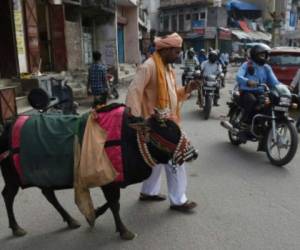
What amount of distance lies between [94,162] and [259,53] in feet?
12.3

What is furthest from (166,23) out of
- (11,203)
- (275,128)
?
(11,203)

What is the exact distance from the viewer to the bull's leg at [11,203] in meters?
3.55

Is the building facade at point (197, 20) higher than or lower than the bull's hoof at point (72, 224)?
higher

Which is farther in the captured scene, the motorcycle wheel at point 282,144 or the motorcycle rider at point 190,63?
the motorcycle rider at point 190,63

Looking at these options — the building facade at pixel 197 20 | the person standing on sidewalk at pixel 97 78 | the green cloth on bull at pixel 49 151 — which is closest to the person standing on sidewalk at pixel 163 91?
the green cloth on bull at pixel 49 151

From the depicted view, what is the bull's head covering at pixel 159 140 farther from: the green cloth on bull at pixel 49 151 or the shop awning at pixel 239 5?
the shop awning at pixel 239 5

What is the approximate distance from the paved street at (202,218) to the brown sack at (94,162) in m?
0.63

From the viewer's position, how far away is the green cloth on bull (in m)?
3.21

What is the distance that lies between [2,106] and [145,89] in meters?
4.93

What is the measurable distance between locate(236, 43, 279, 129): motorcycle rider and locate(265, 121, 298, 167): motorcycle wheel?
570 millimetres

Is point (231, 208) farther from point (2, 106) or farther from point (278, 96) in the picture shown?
point (2, 106)

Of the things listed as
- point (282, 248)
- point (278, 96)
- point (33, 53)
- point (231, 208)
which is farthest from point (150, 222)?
point (33, 53)

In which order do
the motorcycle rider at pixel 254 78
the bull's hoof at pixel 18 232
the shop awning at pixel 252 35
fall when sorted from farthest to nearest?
1. the shop awning at pixel 252 35
2. the motorcycle rider at pixel 254 78
3. the bull's hoof at pixel 18 232

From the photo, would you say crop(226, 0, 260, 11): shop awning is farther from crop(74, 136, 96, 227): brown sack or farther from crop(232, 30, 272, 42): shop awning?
crop(74, 136, 96, 227): brown sack
